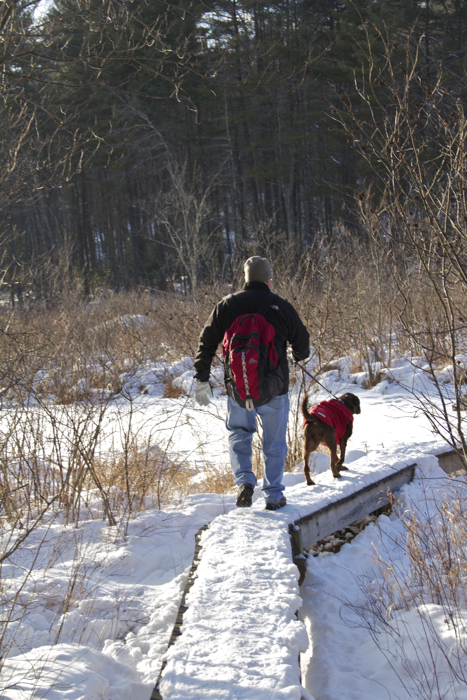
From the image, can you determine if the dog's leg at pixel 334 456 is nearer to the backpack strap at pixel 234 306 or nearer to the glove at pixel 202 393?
the glove at pixel 202 393

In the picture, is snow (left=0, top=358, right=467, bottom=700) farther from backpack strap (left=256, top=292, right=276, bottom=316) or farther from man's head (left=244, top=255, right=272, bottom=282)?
man's head (left=244, top=255, right=272, bottom=282)

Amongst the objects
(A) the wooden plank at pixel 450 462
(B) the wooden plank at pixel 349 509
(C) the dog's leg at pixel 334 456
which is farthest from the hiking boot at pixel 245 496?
(A) the wooden plank at pixel 450 462

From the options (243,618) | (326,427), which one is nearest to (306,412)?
(326,427)

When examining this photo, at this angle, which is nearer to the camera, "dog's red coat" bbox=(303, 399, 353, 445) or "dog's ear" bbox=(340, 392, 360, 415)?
"dog's red coat" bbox=(303, 399, 353, 445)

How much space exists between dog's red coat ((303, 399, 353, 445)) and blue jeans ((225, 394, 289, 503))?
600 millimetres

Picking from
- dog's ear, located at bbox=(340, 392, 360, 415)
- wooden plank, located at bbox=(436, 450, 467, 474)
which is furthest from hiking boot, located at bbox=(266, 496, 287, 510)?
wooden plank, located at bbox=(436, 450, 467, 474)

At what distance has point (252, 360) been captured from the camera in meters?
3.12

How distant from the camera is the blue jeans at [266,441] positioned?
3.38 m

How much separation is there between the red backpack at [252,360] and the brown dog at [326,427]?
2.28 ft

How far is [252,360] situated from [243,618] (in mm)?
1471

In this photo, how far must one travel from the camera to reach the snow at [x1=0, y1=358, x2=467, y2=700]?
6.49 feet

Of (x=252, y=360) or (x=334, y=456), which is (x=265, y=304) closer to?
(x=252, y=360)

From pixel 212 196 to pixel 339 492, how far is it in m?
26.8

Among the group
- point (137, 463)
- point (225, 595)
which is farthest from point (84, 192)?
point (225, 595)
